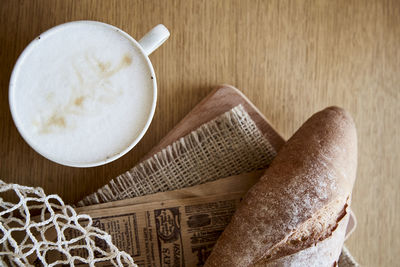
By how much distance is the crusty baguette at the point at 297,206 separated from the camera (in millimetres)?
590

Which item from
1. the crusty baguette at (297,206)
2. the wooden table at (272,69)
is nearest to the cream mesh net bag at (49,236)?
the wooden table at (272,69)

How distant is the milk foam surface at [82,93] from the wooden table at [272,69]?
0.14m

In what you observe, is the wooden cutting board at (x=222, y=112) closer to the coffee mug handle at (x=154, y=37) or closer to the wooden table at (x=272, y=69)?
the wooden table at (x=272, y=69)

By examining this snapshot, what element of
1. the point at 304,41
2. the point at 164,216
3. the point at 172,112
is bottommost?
the point at 164,216

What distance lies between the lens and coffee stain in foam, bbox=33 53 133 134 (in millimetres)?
545

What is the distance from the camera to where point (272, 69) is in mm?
741

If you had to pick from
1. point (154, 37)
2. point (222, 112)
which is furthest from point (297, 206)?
point (154, 37)

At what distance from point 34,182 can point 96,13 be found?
1.07 feet

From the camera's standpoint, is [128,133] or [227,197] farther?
[227,197]

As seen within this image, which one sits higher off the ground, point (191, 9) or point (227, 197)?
point (191, 9)

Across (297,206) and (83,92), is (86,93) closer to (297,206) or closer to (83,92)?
(83,92)

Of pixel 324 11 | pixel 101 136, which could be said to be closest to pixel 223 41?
pixel 324 11

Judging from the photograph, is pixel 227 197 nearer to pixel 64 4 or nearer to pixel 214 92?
pixel 214 92

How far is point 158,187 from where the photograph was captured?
0.67 metres
